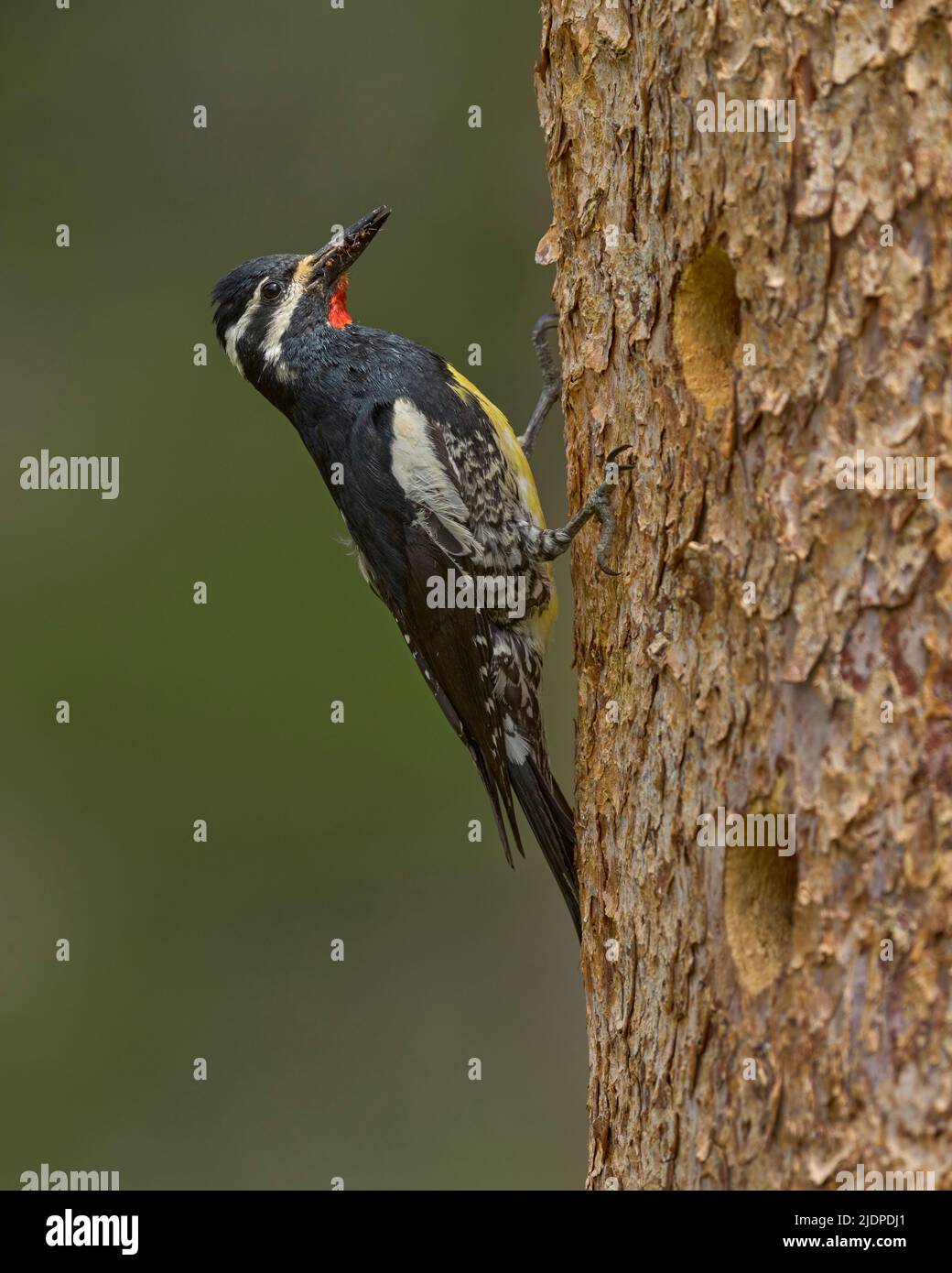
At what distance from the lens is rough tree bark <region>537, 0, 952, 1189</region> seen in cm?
213

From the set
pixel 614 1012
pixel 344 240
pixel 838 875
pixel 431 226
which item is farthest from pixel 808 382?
pixel 431 226

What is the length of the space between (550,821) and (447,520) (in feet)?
2.31

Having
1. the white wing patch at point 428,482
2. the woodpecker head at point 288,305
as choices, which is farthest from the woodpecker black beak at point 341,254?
the white wing patch at point 428,482

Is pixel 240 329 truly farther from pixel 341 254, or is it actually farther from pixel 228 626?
pixel 228 626

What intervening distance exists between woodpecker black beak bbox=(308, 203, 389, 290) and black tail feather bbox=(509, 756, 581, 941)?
128cm

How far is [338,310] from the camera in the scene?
12.0 ft

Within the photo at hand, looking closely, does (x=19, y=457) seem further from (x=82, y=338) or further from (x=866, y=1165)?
(x=866, y=1165)

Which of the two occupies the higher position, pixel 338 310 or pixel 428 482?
pixel 338 310

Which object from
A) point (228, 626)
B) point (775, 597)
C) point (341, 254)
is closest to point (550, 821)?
point (775, 597)

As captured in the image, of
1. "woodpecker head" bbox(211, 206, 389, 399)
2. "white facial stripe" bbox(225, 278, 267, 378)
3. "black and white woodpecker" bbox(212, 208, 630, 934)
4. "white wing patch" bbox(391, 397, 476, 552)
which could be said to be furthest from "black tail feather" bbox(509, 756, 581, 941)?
"white facial stripe" bbox(225, 278, 267, 378)

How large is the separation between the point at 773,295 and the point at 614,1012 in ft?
4.04

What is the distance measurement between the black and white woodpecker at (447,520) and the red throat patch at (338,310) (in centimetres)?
2

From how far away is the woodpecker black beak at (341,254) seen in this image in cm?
364

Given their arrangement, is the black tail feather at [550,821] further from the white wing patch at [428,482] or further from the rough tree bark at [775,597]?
the white wing patch at [428,482]
